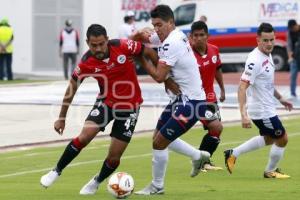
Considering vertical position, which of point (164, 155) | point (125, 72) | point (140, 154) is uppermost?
point (125, 72)

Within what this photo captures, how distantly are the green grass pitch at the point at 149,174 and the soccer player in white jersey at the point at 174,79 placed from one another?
1.35 ft

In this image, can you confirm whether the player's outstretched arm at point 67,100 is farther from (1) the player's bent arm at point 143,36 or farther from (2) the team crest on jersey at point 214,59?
(2) the team crest on jersey at point 214,59

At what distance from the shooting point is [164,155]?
37.5 ft

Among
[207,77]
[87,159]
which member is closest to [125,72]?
[207,77]

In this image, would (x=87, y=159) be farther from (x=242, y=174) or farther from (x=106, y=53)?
(x=106, y=53)

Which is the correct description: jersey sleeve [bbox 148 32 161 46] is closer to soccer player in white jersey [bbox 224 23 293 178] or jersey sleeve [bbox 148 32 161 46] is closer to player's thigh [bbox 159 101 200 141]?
player's thigh [bbox 159 101 200 141]

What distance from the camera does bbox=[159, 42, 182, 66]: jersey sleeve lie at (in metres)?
11.2

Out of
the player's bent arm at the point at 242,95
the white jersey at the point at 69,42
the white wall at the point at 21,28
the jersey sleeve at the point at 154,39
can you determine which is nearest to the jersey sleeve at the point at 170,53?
the jersey sleeve at the point at 154,39

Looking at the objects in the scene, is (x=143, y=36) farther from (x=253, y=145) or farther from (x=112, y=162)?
(x=253, y=145)

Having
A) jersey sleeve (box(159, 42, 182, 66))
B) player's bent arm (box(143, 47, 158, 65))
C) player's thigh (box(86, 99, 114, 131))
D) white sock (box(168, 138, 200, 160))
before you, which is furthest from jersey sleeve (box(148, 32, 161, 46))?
white sock (box(168, 138, 200, 160))

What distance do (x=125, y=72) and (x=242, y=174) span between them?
2.87 metres

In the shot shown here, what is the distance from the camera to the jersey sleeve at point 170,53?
11.2 metres

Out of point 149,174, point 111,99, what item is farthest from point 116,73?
point 149,174

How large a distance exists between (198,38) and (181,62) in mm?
2779
